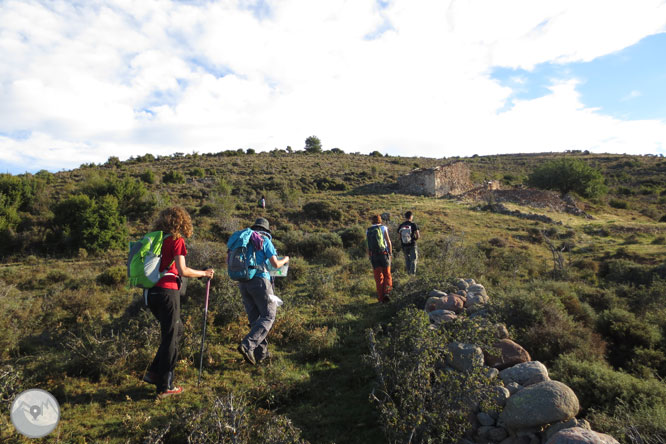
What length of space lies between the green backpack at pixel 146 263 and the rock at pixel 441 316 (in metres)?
3.55

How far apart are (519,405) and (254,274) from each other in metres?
3.03

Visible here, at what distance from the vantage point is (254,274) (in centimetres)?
404

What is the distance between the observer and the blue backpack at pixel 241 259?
3.96 m

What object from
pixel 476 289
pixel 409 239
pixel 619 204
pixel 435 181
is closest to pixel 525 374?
pixel 476 289

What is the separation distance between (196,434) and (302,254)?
9.40m

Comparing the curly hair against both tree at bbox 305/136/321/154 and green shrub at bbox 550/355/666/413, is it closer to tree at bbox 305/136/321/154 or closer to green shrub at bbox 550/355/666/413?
green shrub at bbox 550/355/666/413

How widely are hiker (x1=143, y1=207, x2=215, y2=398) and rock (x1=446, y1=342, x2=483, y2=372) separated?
9.65 feet

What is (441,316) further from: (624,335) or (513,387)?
(624,335)

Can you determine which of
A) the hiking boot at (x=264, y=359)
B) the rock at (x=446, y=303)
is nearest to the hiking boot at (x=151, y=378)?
the hiking boot at (x=264, y=359)

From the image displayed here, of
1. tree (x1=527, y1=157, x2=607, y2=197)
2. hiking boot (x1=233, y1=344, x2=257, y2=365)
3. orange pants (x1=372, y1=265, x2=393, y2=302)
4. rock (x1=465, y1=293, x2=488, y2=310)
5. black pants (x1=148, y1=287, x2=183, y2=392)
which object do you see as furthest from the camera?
tree (x1=527, y1=157, x2=607, y2=197)

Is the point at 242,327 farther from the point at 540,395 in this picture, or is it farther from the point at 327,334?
the point at 540,395

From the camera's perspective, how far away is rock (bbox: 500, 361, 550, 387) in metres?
3.21

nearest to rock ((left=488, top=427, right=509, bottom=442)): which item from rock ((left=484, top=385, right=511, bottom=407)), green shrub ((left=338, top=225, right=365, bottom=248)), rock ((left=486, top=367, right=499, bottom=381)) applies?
rock ((left=484, top=385, right=511, bottom=407))

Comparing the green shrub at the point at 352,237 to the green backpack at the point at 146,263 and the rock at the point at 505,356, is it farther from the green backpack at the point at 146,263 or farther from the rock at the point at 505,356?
the green backpack at the point at 146,263
